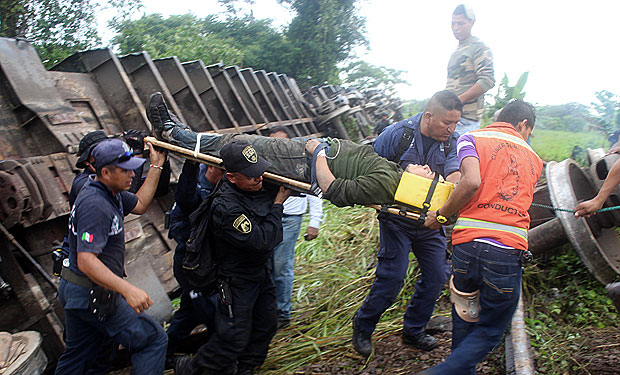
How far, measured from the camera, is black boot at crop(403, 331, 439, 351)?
3348mm

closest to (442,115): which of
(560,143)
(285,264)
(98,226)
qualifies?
(285,264)

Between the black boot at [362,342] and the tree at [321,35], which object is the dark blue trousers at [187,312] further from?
the tree at [321,35]

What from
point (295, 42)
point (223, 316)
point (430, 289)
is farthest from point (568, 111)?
point (223, 316)

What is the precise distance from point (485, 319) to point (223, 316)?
5.62 ft

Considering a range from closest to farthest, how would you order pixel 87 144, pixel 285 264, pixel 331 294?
pixel 87 144 < pixel 285 264 < pixel 331 294

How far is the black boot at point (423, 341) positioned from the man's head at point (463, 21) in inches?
121

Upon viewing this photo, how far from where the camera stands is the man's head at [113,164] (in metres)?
2.54

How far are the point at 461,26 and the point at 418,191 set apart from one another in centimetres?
252

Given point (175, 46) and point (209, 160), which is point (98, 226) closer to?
point (209, 160)

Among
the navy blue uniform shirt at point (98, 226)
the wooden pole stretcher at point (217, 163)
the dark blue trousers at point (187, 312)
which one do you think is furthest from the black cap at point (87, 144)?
the dark blue trousers at point (187, 312)

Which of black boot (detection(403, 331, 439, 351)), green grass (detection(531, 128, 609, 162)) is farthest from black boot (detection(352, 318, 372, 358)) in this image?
green grass (detection(531, 128, 609, 162))

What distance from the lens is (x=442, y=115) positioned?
9.77 feet

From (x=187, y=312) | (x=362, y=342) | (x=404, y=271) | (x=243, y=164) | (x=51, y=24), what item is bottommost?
(x=362, y=342)

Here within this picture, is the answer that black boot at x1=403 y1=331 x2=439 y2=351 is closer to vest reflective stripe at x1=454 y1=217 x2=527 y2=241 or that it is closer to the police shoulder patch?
vest reflective stripe at x1=454 y1=217 x2=527 y2=241
